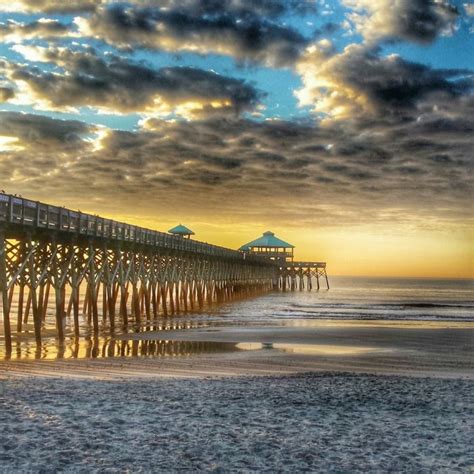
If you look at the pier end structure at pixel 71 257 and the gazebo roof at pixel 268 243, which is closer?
the pier end structure at pixel 71 257

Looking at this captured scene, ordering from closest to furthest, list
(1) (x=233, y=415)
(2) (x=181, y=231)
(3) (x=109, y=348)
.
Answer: (1) (x=233, y=415) → (3) (x=109, y=348) → (2) (x=181, y=231)

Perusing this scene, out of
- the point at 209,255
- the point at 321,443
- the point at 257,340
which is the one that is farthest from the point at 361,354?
the point at 209,255

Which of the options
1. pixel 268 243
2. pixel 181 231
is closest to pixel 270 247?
pixel 268 243

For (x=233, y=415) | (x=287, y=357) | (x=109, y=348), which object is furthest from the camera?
(x=109, y=348)

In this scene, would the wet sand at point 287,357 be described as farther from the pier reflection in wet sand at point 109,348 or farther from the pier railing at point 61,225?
the pier railing at point 61,225

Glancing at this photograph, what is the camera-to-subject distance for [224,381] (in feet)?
41.0

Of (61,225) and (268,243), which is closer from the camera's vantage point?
(61,225)

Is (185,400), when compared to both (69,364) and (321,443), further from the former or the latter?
(69,364)

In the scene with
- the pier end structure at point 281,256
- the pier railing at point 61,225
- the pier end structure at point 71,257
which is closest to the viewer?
the pier railing at point 61,225

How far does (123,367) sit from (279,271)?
8187 cm

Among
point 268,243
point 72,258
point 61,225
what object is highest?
point 268,243

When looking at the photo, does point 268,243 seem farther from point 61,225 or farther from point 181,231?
point 61,225

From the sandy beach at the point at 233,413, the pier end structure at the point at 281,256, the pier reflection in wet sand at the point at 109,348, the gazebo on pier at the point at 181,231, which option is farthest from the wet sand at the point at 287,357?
the pier end structure at the point at 281,256

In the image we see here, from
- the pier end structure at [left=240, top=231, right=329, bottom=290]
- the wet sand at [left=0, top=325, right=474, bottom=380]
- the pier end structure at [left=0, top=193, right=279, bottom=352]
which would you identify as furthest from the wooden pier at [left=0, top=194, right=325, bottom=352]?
the pier end structure at [left=240, top=231, right=329, bottom=290]
